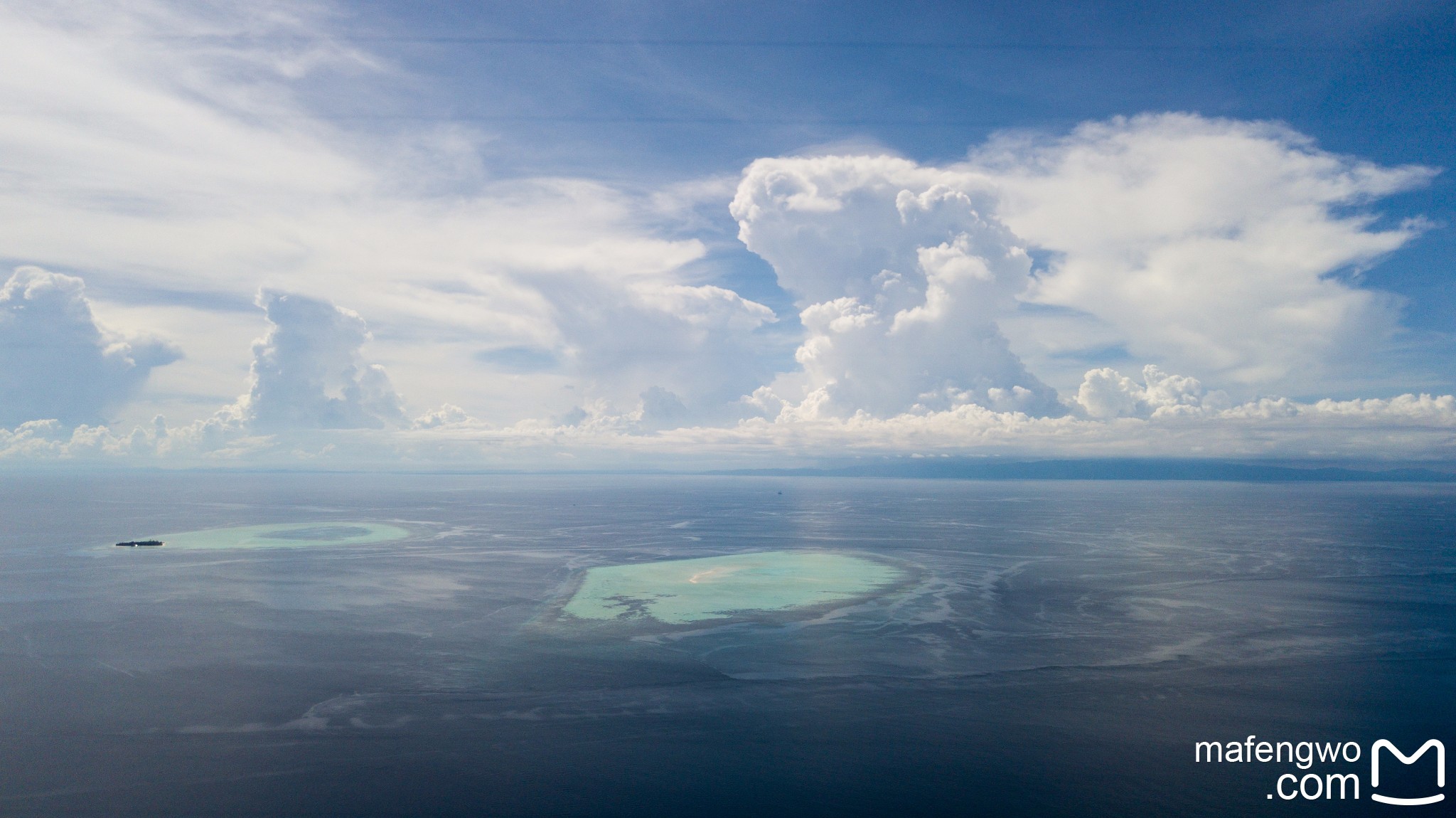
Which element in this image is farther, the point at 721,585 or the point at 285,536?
the point at 285,536

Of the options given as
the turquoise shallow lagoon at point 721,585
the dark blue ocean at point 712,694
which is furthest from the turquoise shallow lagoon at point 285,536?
the turquoise shallow lagoon at point 721,585

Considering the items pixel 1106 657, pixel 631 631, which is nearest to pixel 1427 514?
pixel 1106 657

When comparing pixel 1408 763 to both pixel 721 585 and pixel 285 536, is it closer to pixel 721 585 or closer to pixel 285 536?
pixel 721 585

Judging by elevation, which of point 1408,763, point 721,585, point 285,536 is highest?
point 721,585

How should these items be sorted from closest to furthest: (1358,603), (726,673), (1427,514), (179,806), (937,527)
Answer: (179,806)
(726,673)
(1358,603)
(937,527)
(1427,514)

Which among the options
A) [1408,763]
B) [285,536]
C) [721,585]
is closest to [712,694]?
[1408,763]

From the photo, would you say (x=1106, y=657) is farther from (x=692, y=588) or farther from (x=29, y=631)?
(x=29, y=631)
